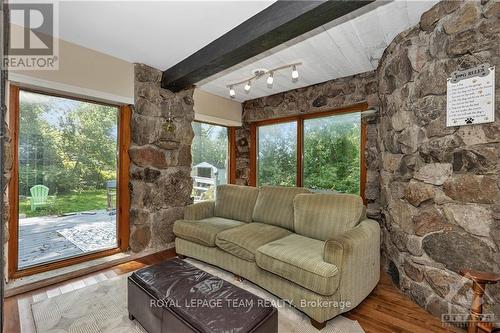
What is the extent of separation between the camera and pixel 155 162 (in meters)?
3.26

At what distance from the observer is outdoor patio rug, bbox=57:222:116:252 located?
287 cm

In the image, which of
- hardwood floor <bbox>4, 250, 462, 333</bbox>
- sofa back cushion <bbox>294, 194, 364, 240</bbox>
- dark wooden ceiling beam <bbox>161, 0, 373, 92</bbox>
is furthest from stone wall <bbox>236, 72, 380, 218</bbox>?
dark wooden ceiling beam <bbox>161, 0, 373, 92</bbox>

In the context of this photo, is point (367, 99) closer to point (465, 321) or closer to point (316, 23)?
point (316, 23)

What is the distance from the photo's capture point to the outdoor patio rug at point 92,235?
287 centimetres

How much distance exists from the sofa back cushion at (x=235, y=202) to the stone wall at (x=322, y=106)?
1276mm

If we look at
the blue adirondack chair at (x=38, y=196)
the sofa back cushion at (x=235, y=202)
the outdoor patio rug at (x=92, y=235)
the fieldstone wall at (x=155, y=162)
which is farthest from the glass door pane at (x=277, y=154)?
the blue adirondack chair at (x=38, y=196)

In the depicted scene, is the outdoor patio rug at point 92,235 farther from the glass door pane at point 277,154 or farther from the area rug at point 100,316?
the glass door pane at point 277,154

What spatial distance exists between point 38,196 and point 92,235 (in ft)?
2.56

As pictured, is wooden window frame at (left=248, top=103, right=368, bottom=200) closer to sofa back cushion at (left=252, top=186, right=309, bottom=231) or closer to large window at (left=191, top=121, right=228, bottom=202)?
large window at (left=191, top=121, right=228, bottom=202)

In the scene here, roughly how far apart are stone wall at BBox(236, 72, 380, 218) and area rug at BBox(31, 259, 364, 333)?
168 cm

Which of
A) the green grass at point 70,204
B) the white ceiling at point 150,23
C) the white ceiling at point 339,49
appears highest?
the white ceiling at point 150,23

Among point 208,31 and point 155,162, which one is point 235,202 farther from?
point 208,31

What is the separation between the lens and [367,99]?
318cm

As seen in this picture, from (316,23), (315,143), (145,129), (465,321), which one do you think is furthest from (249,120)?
(465,321)
